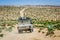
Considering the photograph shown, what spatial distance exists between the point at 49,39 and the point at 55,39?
28.3 inches

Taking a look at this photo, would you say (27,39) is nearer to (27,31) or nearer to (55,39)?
(55,39)

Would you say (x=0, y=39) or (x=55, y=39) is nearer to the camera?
(x=55, y=39)

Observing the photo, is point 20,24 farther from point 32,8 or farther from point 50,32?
point 32,8

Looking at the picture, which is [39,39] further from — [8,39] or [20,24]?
[20,24]

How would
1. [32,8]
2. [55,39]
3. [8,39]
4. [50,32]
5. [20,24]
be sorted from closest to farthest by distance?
Result: [55,39]
[8,39]
[50,32]
[20,24]
[32,8]

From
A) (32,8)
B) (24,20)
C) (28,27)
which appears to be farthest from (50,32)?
(32,8)

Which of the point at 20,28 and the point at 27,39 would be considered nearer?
the point at 27,39

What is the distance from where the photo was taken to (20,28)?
82.1 feet

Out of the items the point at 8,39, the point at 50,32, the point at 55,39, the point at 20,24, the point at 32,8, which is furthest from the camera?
the point at 32,8

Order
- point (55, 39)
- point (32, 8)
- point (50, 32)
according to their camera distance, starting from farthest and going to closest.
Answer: point (32, 8) < point (50, 32) < point (55, 39)

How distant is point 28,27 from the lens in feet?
81.7

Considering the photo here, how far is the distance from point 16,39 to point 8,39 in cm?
65

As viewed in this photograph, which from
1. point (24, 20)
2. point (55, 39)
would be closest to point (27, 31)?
point (24, 20)

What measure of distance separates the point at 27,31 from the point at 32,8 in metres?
65.9
